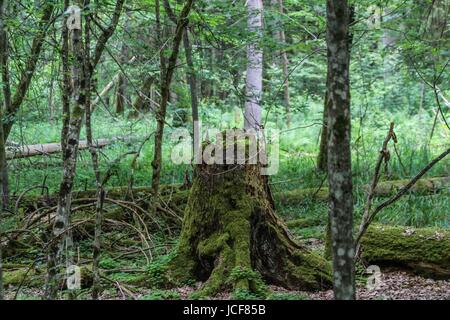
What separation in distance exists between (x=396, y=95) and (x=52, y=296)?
2117 centimetres

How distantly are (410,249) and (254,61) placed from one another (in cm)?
581

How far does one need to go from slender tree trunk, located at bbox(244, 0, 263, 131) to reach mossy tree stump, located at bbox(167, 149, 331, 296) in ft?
10.6

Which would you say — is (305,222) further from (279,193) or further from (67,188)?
(67,188)

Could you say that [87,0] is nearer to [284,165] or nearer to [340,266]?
[340,266]

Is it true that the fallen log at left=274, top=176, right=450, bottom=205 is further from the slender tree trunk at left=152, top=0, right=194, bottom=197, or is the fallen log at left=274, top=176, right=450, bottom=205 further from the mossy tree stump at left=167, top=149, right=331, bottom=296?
the mossy tree stump at left=167, top=149, right=331, bottom=296

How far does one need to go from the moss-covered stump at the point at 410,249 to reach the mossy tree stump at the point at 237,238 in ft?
2.62

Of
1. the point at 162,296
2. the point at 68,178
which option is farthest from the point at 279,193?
the point at 68,178

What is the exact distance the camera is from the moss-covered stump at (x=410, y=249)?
20.9 ft

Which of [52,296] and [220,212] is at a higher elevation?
[220,212]

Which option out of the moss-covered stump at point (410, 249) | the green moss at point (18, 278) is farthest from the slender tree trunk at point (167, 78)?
the moss-covered stump at point (410, 249)

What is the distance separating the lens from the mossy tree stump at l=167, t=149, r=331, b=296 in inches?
243

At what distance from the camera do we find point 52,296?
482 centimetres

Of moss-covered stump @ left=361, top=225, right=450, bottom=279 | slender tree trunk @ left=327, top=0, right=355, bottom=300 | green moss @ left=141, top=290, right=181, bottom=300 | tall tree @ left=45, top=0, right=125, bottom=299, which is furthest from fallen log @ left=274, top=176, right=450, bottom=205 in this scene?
slender tree trunk @ left=327, top=0, right=355, bottom=300
